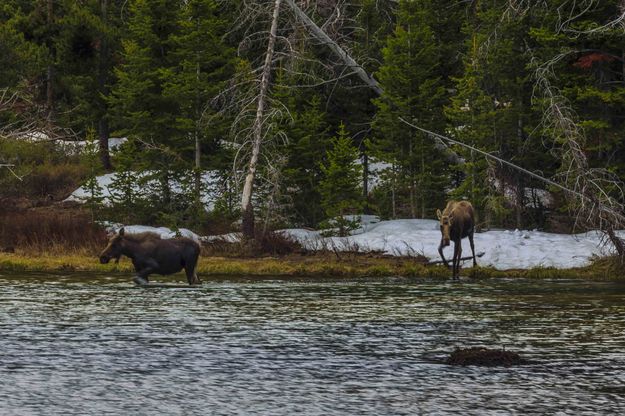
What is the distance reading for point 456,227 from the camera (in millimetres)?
27391

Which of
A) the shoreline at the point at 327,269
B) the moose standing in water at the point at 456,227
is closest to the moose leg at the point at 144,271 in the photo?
the shoreline at the point at 327,269

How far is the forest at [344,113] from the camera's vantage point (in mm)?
33875

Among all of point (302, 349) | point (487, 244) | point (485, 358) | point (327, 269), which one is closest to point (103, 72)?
point (327, 269)

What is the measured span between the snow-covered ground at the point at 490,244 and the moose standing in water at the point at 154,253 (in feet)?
26.6

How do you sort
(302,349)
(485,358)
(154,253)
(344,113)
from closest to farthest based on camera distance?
1. (485,358)
2. (302,349)
3. (154,253)
4. (344,113)

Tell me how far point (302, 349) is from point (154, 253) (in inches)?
409

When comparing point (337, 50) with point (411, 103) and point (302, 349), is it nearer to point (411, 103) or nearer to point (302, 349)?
point (411, 103)

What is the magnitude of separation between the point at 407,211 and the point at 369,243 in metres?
10.6

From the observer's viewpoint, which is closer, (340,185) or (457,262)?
(457,262)

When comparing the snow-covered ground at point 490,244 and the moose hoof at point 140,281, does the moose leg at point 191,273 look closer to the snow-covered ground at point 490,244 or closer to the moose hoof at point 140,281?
the moose hoof at point 140,281

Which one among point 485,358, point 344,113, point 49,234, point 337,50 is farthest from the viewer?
point 344,113

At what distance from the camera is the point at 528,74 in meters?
37.1

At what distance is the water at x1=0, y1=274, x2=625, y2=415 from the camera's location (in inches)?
397

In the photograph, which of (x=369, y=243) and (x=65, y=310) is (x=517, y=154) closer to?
(x=369, y=243)
